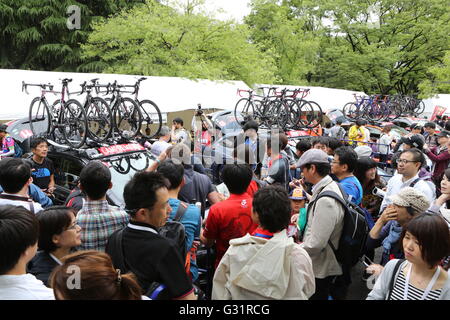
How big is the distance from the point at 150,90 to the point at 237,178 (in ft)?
30.8

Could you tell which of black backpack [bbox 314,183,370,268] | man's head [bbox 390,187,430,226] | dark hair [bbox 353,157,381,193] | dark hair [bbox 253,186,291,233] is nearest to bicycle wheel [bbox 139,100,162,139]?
dark hair [bbox 353,157,381,193]

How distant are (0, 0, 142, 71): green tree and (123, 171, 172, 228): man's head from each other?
18501mm

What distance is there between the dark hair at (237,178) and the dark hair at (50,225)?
1.28m

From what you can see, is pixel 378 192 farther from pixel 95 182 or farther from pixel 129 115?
pixel 129 115

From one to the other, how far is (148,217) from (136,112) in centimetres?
512

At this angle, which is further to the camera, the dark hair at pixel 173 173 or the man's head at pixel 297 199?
the man's head at pixel 297 199

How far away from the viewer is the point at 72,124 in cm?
645

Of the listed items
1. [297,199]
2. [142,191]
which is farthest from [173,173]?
[297,199]

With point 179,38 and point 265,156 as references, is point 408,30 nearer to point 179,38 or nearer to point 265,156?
point 179,38

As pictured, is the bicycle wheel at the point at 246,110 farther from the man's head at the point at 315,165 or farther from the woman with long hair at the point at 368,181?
the man's head at the point at 315,165

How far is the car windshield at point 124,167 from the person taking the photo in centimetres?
462

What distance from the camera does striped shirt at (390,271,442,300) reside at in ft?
6.13

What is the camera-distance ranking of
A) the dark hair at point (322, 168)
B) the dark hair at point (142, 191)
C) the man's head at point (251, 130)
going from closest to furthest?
the dark hair at point (142, 191)
the dark hair at point (322, 168)
the man's head at point (251, 130)

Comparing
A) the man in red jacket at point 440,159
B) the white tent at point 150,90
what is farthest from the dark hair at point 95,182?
the white tent at point 150,90
